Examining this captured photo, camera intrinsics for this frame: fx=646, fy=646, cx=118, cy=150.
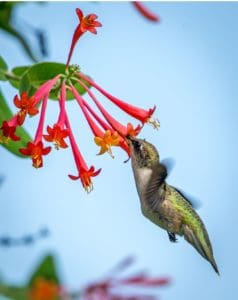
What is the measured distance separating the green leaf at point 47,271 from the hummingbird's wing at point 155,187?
825 mm

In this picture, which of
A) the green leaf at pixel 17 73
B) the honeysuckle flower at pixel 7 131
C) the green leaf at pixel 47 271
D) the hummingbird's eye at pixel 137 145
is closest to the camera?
the green leaf at pixel 47 271

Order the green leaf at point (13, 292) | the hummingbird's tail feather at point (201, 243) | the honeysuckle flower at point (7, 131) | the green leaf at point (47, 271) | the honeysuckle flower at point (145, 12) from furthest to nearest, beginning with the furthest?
the hummingbird's tail feather at point (201, 243), the honeysuckle flower at point (7, 131), the honeysuckle flower at point (145, 12), the green leaf at point (47, 271), the green leaf at point (13, 292)

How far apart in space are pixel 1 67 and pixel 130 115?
474mm

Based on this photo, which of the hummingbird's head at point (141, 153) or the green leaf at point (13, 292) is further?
the hummingbird's head at point (141, 153)

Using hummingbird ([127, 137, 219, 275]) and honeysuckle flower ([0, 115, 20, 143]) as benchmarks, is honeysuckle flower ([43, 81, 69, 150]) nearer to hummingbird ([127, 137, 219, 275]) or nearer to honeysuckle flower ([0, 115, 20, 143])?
honeysuckle flower ([0, 115, 20, 143])

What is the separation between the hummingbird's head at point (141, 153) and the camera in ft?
6.88

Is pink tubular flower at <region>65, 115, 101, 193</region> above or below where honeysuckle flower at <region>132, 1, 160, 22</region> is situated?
below

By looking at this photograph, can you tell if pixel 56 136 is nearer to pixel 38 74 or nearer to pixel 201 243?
pixel 38 74

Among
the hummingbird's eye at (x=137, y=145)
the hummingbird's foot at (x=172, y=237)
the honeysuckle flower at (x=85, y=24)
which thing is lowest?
the hummingbird's foot at (x=172, y=237)

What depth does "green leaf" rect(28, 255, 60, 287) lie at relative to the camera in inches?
44.9

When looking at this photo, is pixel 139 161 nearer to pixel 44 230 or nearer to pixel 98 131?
pixel 98 131

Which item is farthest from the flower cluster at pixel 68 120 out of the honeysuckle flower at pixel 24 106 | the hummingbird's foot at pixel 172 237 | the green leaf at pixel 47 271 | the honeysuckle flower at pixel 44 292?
the honeysuckle flower at pixel 44 292

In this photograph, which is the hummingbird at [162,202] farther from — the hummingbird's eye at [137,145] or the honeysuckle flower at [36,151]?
the honeysuckle flower at [36,151]

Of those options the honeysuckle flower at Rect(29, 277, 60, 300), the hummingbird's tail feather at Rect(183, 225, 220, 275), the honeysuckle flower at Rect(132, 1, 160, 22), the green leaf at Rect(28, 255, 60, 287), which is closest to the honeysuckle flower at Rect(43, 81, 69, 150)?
the honeysuckle flower at Rect(132, 1, 160, 22)
